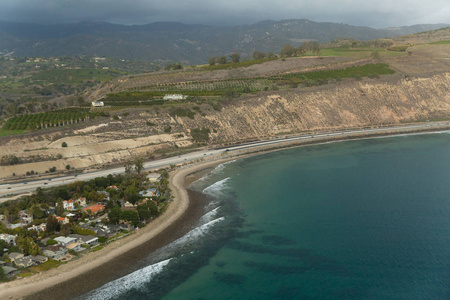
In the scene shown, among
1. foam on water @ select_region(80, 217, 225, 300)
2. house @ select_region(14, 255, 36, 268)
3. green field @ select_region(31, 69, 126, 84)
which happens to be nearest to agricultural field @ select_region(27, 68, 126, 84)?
green field @ select_region(31, 69, 126, 84)

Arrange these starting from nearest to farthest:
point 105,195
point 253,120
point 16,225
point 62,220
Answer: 1. point 16,225
2. point 62,220
3. point 105,195
4. point 253,120

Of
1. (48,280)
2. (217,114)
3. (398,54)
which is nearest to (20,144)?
(48,280)

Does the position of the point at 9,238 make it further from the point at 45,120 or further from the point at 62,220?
the point at 45,120

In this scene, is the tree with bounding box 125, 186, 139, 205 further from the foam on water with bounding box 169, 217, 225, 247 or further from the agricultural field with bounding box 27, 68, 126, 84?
the agricultural field with bounding box 27, 68, 126, 84

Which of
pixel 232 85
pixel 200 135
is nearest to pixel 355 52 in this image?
pixel 232 85

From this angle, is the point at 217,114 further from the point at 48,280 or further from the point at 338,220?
the point at 48,280

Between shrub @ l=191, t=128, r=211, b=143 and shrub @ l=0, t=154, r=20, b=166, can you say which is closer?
shrub @ l=0, t=154, r=20, b=166

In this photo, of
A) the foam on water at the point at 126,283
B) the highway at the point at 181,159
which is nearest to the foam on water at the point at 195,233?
the foam on water at the point at 126,283

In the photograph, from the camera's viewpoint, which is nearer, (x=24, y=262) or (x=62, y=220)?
(x=24, y=262)

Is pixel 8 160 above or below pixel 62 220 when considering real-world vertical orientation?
above
